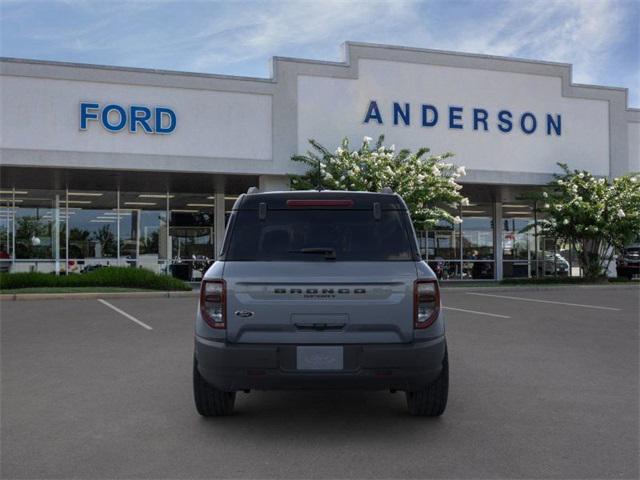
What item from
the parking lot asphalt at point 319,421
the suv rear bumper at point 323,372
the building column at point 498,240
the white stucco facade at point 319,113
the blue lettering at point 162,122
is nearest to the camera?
the parking lot asphalt at point 319,421

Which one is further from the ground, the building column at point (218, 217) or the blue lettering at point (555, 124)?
the blue lettering at point (555, 124)

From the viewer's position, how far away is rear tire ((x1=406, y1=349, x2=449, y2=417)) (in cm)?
544

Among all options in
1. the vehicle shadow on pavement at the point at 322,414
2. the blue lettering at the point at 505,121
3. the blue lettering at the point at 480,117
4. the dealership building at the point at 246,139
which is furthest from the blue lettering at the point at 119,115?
the vehicle shadow on pavement at the point at 322,414

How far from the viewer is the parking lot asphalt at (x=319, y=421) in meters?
4.47

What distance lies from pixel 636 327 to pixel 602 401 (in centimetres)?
640

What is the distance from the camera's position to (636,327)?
39.3 ft

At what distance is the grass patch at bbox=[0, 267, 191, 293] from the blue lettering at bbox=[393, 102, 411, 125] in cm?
958

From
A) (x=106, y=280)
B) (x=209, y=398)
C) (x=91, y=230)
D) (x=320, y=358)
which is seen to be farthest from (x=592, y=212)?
(x=320, y=358)

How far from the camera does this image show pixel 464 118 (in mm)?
24859

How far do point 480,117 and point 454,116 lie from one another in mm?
1114

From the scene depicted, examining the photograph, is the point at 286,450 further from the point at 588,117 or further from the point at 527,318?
the point at 588,117

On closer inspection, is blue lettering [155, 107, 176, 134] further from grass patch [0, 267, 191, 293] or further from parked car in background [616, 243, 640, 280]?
parked car in background [616, 243, 640, 280]

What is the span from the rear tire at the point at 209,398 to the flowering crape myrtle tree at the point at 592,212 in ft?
67.4

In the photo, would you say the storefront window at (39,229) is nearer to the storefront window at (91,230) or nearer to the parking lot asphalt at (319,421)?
the storefront window at (91,230)
